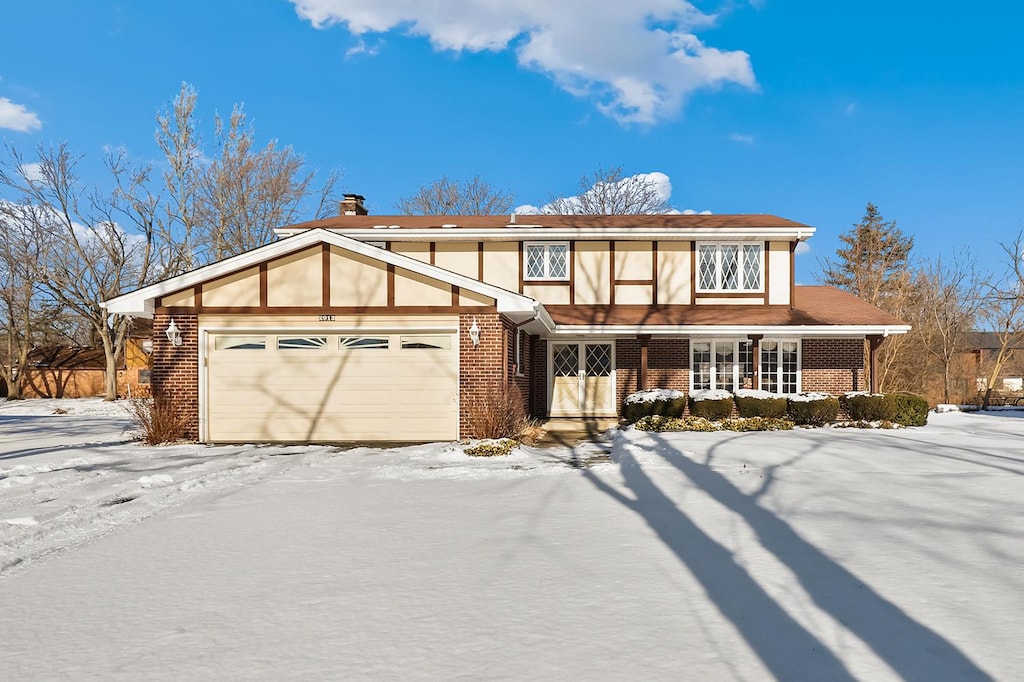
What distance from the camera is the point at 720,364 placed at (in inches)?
674

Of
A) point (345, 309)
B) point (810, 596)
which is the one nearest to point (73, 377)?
point (345, 309)

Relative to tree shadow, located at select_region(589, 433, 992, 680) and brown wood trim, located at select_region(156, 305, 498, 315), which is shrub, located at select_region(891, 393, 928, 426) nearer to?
brown wood trim, located at select_region(156, 305, 498, 315)

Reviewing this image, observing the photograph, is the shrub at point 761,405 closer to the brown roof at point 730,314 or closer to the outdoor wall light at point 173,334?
the brown roof at point 730,314

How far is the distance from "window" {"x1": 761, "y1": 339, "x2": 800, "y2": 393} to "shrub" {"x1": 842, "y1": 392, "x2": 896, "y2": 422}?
201 centimetres

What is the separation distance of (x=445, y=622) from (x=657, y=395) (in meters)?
12.0

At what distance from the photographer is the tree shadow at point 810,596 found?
3211mm

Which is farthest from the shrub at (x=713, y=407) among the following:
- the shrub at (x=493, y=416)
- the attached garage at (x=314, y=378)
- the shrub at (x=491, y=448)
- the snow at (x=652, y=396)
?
the attached garage at (x=314, y=378)

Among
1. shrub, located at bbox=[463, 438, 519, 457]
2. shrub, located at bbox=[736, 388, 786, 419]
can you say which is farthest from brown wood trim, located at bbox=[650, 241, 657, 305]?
shrub, located at bbox=[463, 438, 519, 457]

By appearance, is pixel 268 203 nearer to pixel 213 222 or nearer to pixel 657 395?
pixel 213 222

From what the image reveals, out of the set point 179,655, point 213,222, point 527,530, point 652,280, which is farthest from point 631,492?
point 213,222

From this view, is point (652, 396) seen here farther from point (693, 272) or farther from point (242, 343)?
point (242, 343)

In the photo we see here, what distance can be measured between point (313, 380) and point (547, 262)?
26.0ft

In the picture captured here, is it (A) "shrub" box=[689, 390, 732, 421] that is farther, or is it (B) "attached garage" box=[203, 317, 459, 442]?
(A) "shrub" box=[689, 390, 732, 421]

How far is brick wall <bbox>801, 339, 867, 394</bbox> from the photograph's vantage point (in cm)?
1692
